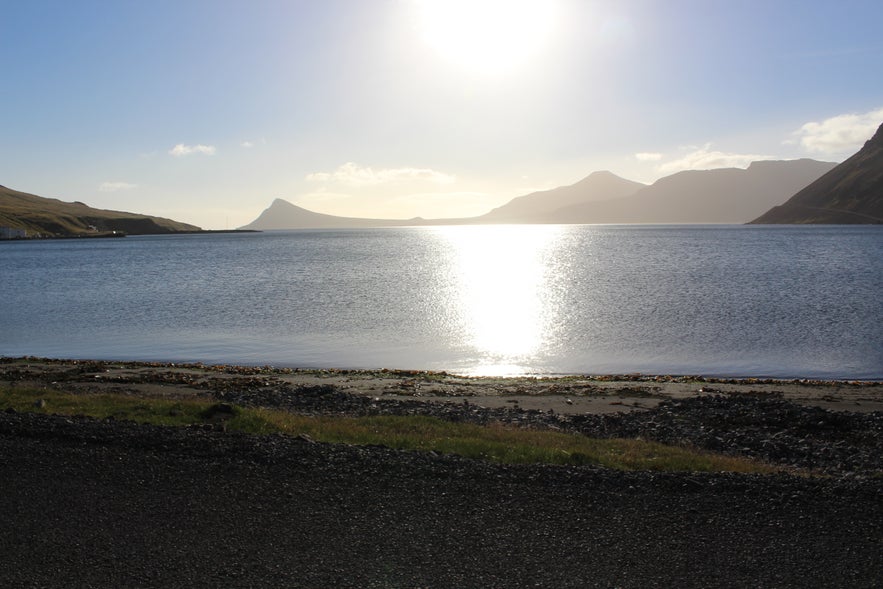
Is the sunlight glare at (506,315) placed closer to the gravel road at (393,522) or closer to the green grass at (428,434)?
the green grass at (428,434)

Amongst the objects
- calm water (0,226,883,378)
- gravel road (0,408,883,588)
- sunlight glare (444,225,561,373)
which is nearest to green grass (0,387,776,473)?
gravel road (0,408,883,588)

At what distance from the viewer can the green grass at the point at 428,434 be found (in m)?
14.6

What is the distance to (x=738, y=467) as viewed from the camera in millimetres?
14727

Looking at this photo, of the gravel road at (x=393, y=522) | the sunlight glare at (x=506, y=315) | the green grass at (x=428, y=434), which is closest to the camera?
the gravel road at (x=393, y=522)

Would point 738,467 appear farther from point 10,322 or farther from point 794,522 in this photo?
point 10,322

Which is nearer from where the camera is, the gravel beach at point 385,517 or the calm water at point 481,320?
the gravel beach at point 385,517

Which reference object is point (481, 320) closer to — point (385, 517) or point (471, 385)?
point (471, 385)

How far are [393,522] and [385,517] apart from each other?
0.84ft

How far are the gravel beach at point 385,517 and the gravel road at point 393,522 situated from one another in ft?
0.11

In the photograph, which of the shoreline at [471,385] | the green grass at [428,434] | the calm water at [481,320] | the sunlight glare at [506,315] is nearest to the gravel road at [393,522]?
the green grass at [428,434]

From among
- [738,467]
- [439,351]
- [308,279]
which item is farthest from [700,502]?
[308,279]

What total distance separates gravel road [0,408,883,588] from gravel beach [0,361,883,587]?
0.03 metres

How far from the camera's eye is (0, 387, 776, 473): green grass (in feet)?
47.8

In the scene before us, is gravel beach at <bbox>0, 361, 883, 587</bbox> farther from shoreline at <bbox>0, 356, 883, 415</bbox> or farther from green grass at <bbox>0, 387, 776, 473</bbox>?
shoreline at <bbox>0, 356, 883, 415</bbox>
